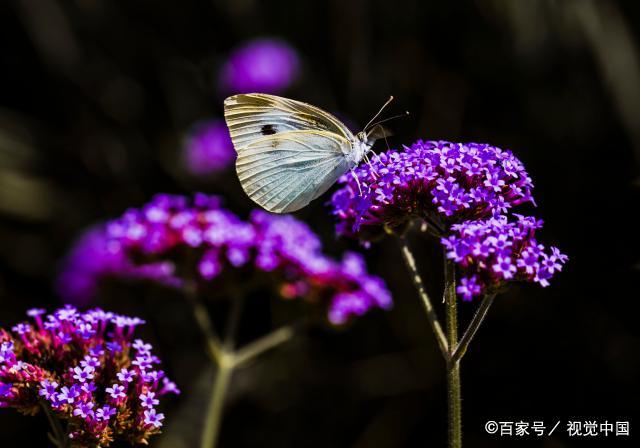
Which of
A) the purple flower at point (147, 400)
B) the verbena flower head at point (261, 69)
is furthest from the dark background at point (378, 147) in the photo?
the purple flower at point (147, 400)

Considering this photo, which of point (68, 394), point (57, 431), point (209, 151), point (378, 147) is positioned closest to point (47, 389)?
point (68, 394)

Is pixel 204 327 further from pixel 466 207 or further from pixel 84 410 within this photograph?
pixel 466 207

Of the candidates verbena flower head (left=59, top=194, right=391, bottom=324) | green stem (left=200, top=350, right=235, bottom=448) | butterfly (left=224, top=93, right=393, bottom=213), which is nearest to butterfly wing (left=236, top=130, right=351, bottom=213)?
butterfly (left=224, top=93, right=393, bottom=213)

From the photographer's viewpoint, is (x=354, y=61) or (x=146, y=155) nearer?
(x=354, y=61)

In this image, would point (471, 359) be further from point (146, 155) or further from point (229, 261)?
point (146, 155)

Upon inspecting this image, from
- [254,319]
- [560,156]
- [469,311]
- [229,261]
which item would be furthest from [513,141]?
[229,261]

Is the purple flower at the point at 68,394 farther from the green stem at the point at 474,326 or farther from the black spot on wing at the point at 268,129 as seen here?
the black spot on wing at the point at 268,129
